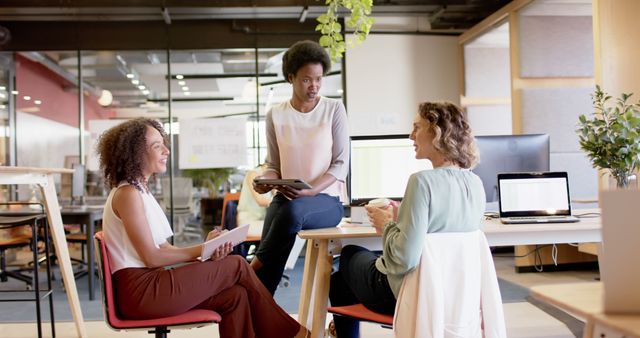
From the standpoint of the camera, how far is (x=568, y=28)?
5.98 meters

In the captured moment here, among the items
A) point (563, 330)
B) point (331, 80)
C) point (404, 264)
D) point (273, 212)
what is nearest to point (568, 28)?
point (331, 80)

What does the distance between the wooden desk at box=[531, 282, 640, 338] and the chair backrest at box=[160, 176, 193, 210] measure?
6694 millimetres

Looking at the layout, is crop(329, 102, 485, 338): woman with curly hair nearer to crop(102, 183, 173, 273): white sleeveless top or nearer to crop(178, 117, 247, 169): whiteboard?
crop(102, 183, 173, 273): white sleeveless top

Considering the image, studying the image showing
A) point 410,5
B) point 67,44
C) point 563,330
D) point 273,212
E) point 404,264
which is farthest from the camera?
point 67,44

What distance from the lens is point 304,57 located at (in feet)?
9.09

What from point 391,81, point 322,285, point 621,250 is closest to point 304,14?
point 391,81

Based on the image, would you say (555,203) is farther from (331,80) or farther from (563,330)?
(331,80)

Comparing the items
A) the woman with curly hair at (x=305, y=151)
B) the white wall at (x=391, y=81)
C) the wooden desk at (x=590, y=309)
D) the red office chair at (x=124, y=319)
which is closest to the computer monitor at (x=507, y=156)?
the woman with curly hair at (x=305, y=151)

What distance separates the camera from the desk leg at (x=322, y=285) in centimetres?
238

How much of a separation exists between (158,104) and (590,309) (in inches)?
282

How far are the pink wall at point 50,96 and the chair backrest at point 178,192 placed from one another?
1120mm

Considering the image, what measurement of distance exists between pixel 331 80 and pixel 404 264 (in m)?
5.90

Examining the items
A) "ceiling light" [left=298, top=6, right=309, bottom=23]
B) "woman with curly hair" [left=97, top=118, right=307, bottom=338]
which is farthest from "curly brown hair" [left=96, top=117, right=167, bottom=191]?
"ceiling light" [left=298, top=6, right=309, bottom=23]

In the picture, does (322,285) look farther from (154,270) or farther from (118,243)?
(118,243)
